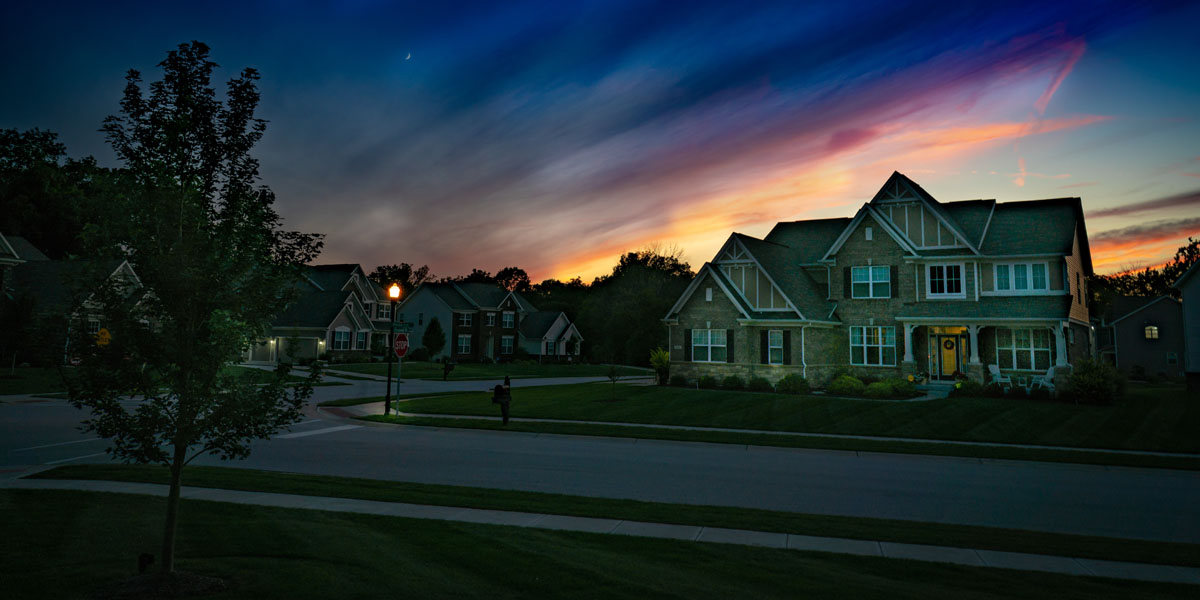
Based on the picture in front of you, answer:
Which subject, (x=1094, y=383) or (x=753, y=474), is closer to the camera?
(x=753, y=474)

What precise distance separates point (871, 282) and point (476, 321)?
49806mm

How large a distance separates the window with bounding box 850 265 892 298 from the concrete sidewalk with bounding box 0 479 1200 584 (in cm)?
2761

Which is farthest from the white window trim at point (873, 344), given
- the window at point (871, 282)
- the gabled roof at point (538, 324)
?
the gabled roof at point (538, 324)

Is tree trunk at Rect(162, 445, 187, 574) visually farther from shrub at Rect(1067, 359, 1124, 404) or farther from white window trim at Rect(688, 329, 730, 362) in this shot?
shrub at Rect(1067, 359, 1124, 404)

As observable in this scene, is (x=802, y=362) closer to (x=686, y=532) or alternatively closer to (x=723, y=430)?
(x=723, y=430)

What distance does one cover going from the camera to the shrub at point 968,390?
28.7m

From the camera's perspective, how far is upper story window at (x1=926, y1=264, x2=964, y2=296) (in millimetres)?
32750

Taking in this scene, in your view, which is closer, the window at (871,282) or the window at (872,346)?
the window at (872,346)

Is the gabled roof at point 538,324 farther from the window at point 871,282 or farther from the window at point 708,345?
the window at point 871,282

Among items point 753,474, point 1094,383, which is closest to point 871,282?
point 1094,383

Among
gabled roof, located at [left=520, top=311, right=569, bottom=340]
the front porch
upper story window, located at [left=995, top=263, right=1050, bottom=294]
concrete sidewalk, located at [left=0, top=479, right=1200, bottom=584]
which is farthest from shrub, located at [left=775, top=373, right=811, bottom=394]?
gabled roof, located at [left=520, top=311, right=569, bottom=340]

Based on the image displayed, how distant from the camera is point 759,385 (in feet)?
107

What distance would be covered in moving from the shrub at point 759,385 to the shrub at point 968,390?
8.15 meters

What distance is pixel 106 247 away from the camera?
6.50m
